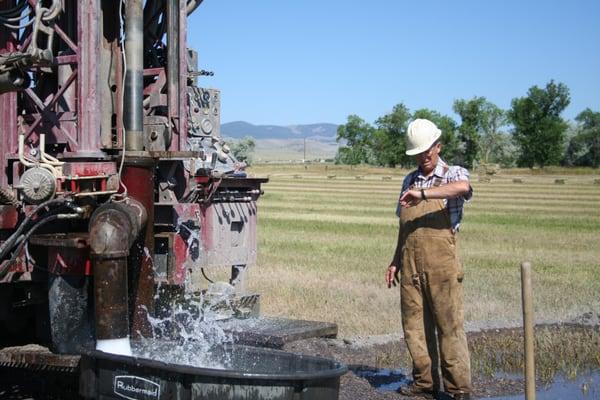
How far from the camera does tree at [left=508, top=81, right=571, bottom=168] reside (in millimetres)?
108188

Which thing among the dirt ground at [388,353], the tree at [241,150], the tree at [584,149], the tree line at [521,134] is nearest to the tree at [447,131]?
the tree line at [521,134]

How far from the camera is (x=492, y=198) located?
4184cm

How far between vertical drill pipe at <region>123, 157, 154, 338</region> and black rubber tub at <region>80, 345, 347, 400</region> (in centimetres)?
110

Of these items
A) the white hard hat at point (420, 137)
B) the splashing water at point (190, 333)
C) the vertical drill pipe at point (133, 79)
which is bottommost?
the splashing water at point (190, 333)

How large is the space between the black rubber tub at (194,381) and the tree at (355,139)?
124m

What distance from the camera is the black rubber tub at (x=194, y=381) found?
192 inches

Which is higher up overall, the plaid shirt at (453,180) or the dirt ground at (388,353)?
the plaid shirt at (453,180)

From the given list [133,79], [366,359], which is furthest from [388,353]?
[133,79]

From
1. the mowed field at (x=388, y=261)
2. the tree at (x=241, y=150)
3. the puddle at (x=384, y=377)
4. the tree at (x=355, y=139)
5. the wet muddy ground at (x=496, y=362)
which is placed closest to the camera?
the wet muddy ground at (x=496, y=362)

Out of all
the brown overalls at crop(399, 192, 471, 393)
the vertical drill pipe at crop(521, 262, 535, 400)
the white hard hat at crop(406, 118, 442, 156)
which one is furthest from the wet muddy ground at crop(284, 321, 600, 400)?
the white hard hat at crop(406, 118, 442, 156)

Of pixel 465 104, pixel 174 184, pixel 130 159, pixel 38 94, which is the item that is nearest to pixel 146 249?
pixel 130 159

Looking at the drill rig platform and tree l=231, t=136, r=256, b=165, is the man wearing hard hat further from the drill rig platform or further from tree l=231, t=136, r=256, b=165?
tree l=231, t=136, r=256, b=165

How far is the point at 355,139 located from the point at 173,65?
427 ft

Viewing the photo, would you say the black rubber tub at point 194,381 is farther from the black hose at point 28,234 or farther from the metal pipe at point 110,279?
the black hose at point 28,234
